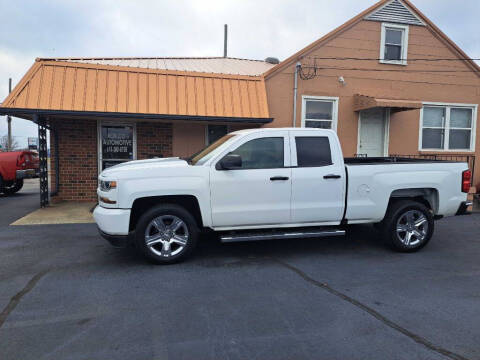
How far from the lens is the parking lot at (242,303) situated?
3.02 metres

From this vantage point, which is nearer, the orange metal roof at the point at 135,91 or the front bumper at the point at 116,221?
the front bumper at the point at 116,221

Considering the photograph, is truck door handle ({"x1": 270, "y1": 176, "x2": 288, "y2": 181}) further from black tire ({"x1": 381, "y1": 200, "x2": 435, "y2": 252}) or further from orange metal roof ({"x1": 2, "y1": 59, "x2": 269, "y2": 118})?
orange metal roof ({"x1": 2, "y1": 59, "x2": 269, "y2": 118})

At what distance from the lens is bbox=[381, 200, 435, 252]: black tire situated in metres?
5.79

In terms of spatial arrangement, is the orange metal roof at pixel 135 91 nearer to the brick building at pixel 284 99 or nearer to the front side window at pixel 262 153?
the brick building at pixel 284 99

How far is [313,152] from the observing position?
561cm

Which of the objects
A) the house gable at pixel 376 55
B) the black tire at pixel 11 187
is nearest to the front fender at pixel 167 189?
the house gable at pixel 376 55

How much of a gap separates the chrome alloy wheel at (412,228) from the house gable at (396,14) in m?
8.31

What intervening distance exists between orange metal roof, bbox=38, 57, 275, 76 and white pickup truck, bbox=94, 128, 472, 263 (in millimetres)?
6677

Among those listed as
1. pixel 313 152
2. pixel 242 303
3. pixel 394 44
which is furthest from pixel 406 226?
pixel 394 44

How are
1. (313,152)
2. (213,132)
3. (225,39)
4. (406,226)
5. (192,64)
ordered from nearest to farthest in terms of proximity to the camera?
(313,152) → (406,226) → (213,132) → (192,64) → (225,39)

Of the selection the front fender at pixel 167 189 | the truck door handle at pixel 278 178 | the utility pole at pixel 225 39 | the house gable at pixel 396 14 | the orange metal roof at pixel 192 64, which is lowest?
the front fender at pixel 167 189

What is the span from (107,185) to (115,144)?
20.5 ft

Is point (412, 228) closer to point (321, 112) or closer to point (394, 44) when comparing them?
point (321, 112)

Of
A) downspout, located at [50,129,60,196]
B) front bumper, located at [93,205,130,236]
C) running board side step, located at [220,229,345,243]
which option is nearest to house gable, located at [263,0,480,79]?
downspout, located at [50,129,60,196]
